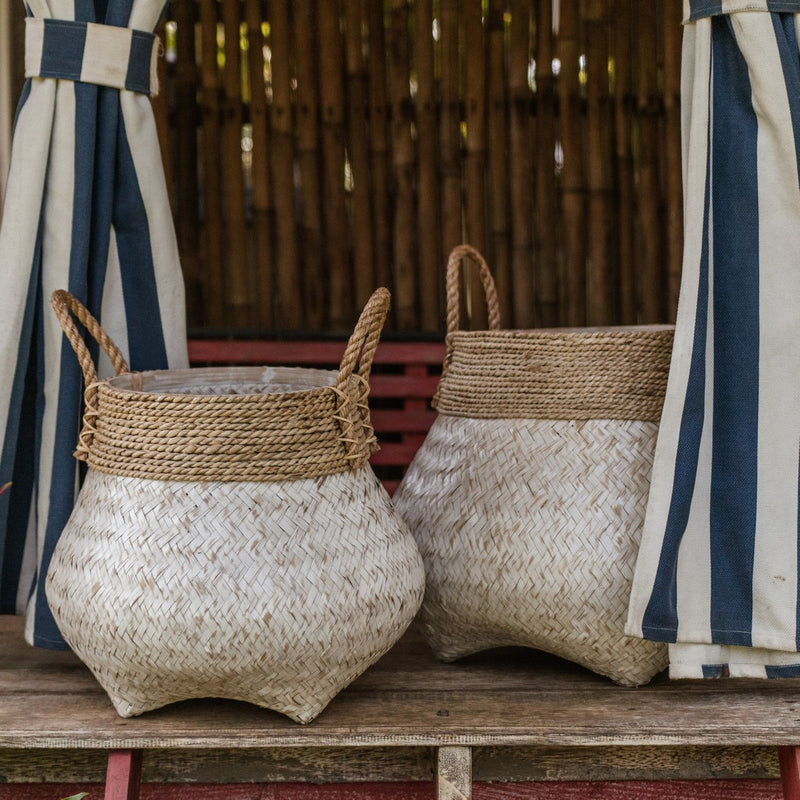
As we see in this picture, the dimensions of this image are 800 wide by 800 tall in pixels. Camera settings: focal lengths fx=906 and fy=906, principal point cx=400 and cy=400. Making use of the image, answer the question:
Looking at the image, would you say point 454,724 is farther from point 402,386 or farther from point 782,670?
point 402,386

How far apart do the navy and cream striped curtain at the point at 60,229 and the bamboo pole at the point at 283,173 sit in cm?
92

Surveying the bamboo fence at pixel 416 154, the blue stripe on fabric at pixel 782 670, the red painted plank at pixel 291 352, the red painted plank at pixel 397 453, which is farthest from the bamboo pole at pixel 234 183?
the blue stripe on fabric at pixel 782 670

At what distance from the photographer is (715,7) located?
1.51m

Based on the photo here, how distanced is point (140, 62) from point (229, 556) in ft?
3.28

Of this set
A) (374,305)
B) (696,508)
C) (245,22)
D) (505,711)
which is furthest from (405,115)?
(505,711)

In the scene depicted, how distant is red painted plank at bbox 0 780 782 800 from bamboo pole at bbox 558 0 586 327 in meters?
1.51

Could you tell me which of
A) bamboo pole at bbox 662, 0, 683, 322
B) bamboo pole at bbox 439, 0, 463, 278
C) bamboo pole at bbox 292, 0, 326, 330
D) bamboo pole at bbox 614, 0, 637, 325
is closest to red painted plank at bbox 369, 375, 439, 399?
bamboo pole at bbox 292, 0, 326, 330

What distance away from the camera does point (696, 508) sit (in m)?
1.54

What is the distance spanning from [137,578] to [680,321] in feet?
3.21

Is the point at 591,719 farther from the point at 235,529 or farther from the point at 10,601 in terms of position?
the point at 10,601

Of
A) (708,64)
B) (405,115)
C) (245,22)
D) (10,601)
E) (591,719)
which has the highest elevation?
(245,22)

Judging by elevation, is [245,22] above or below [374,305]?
above

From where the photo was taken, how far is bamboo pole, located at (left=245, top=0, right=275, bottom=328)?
8.81 feet

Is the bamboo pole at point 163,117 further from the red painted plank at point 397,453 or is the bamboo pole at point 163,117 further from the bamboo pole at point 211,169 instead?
the red painted plank at point 397,453
